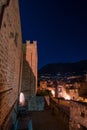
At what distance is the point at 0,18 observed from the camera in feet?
11.5

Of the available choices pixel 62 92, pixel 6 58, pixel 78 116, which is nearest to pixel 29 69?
pixel 78 116

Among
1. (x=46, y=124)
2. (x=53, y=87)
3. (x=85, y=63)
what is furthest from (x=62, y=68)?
(x=46, y=124)

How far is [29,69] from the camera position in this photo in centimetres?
2009

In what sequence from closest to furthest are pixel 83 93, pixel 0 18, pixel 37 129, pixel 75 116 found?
pixel 0 18 < pixel 75 116 < pixel 37 129 < pixel 83 93

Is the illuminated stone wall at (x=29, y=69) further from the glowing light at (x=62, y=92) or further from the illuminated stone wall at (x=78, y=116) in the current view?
the glowing light at (x=62, y=92)

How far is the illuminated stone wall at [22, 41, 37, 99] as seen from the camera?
63.5 ft

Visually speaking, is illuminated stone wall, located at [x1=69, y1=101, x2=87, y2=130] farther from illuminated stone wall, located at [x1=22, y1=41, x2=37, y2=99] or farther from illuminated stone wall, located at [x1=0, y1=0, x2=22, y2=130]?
illuminated stone wall, located at [x1=22, y1=41, x2=37, y2=99]

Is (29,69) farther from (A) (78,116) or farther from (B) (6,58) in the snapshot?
(B) (6,58)

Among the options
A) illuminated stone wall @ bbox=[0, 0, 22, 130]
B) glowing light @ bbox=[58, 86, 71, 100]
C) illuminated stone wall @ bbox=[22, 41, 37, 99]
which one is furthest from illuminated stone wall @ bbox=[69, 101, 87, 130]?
glowing light @ bbox=[58, 86, 71, 100]

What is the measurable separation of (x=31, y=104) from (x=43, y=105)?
1.63 metres

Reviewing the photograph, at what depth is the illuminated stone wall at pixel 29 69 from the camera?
19.3 meters

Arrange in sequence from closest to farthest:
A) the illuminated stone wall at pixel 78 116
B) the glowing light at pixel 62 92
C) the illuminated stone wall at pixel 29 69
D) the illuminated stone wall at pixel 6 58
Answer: the illuminated stone wall at pixel 6 58, the illuminated stone wall at pixel 78 116, the illuminated stone wall at pixel 29 69, the glowing light at pixel 62 92

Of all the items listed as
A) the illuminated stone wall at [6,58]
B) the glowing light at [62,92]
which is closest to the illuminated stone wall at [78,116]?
the illuminated stone wall at [6,58]

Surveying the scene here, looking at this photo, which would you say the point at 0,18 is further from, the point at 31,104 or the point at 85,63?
the point at 85,63
